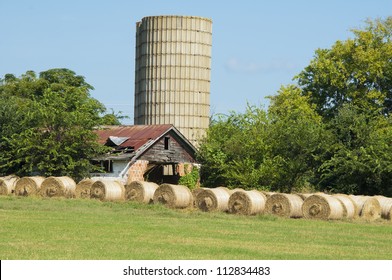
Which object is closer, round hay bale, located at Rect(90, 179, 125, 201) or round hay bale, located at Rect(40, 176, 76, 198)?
round hay bale, located at Rect(90, 179, 125, 201)

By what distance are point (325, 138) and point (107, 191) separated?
45.8 ft

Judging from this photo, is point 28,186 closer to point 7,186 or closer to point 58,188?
point 7,186

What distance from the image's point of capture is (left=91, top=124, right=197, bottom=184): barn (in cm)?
5012

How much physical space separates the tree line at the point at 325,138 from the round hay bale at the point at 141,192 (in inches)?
440

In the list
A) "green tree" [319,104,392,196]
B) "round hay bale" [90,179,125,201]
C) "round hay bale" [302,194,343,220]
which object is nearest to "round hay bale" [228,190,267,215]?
"round hay bale" [302,194,343,220]

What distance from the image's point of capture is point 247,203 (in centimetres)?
3431

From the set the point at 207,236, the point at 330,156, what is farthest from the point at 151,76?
the point at 207,236

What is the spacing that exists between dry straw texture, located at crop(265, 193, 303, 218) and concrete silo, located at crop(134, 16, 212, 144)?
94.6ft

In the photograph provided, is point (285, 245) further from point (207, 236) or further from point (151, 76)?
point (151, 76)

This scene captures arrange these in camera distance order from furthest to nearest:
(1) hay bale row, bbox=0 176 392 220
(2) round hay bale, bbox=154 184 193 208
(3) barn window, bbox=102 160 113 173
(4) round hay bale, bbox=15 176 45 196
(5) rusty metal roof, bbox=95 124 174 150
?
(5) rusty metal roof, bbox=95 124 174 150 < (3) barn window, bbox=102 160 113 173 < (4) round hay bale, bbox=15 176 45 196 < (2) round hay bale, bbox=154 184 193 208 < (1) hay bale row, bbox=0 176 392 220

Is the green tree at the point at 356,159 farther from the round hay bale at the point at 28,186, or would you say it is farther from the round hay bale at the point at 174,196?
the round hay bale at the point at 28,186

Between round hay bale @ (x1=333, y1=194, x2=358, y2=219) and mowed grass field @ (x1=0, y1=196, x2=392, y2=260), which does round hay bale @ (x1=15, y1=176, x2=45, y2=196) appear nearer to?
mowed grass field @ (x1=0, y1=196, x2=392, y2=260)

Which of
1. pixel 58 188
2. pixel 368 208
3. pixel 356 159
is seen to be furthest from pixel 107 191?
pixel 356 159

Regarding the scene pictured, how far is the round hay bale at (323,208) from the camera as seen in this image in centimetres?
3281
